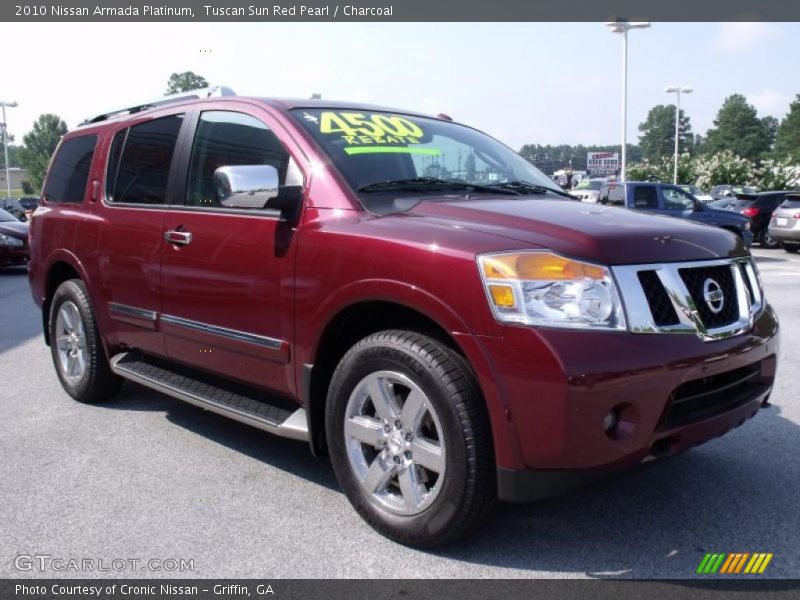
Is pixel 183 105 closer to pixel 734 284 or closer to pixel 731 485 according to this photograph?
pixel 734 284

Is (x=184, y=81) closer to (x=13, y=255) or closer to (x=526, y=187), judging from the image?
(x=13, y=255)

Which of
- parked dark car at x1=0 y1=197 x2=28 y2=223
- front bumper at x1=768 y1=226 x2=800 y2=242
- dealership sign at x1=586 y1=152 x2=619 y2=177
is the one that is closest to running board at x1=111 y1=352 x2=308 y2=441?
front bumper at x1=768 y1=226 x2=800 y2=242

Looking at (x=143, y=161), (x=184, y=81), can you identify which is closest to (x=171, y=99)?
(x=143, y=161)

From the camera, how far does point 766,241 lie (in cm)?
2066

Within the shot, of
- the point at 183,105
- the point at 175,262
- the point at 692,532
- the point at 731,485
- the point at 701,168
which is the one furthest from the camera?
the point at 701,168

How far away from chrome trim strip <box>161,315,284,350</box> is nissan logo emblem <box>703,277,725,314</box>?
71.1 inches

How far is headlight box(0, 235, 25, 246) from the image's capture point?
14703 mm

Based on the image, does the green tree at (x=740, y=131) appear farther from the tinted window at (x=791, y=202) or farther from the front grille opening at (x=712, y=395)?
the front grille opening at (x=712, y=395)

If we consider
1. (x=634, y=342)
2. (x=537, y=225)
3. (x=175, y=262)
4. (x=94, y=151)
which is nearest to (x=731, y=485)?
(x=634, y=342)

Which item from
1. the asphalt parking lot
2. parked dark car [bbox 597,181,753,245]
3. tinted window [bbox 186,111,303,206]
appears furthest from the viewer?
parked dark car [bbox 597,181,753,245]

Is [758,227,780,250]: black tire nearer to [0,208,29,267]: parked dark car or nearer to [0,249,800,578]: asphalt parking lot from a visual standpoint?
[0,249,800,578]: asphalt parking lot

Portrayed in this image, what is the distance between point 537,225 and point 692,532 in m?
1.42

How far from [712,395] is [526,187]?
1583 millimetres

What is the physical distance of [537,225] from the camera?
2.92 metres
